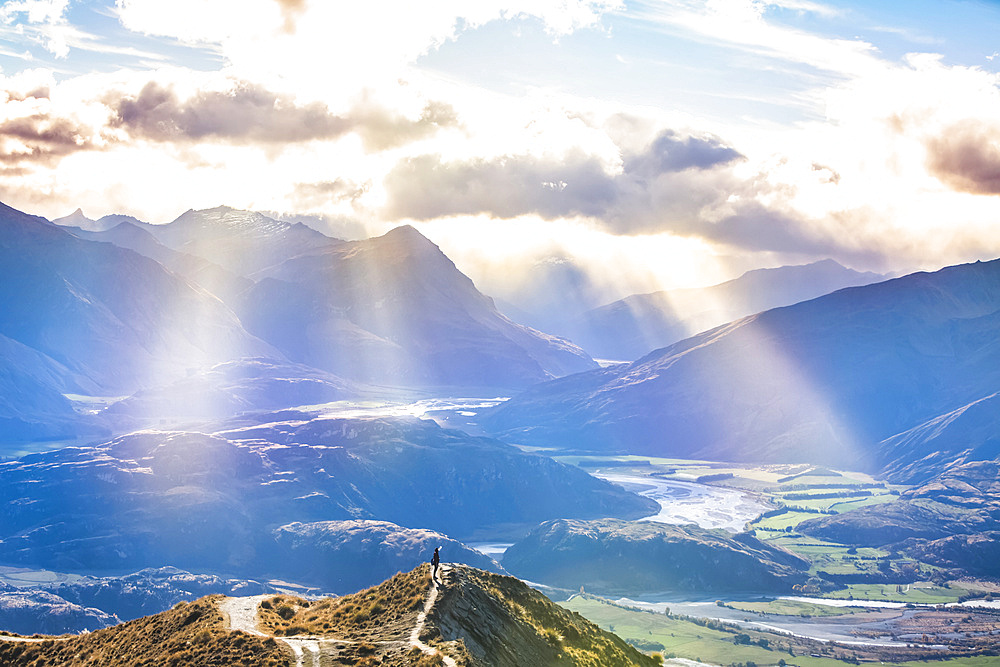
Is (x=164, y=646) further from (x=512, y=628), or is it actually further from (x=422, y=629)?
(x=512, y=628)

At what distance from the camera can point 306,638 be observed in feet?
295

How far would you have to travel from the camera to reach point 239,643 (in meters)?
86.5

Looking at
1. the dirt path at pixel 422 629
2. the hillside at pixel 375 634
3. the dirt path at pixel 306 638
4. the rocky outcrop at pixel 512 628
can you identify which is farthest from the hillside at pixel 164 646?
the rocky outcrop at pixel 512 628

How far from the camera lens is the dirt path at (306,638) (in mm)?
82688

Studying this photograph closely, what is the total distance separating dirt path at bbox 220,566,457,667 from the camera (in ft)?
271

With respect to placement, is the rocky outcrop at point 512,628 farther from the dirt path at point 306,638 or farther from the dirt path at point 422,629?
the dirt path at point 306,638

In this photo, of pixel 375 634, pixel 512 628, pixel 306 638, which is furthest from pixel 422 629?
pixel 512 628

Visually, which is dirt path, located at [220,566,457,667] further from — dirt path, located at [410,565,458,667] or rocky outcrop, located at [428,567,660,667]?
rocky outcrop, located at [428,567,660,667]

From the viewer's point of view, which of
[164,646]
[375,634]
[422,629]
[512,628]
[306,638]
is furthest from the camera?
[512,628]

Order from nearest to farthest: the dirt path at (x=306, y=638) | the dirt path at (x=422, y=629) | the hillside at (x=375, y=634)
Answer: the dirt path at (x=422, y=629) < the dirt path at (x=306, y=638) < the hillside at (x=375, y=634)

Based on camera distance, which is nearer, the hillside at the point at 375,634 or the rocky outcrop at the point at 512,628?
the hillside at the point at 375,634

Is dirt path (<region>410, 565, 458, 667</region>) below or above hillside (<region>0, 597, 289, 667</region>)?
above


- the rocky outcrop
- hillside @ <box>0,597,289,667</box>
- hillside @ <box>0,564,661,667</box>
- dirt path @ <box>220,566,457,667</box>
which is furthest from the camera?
the rocky outcrop

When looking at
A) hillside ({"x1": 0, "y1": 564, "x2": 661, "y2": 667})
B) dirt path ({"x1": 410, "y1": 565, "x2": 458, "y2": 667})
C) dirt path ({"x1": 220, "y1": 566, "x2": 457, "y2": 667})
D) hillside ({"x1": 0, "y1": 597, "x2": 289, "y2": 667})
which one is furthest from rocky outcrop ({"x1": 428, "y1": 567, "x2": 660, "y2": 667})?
hillside ({"x1": 0, "y1": 597, "x2": 289, "y2": 667})
